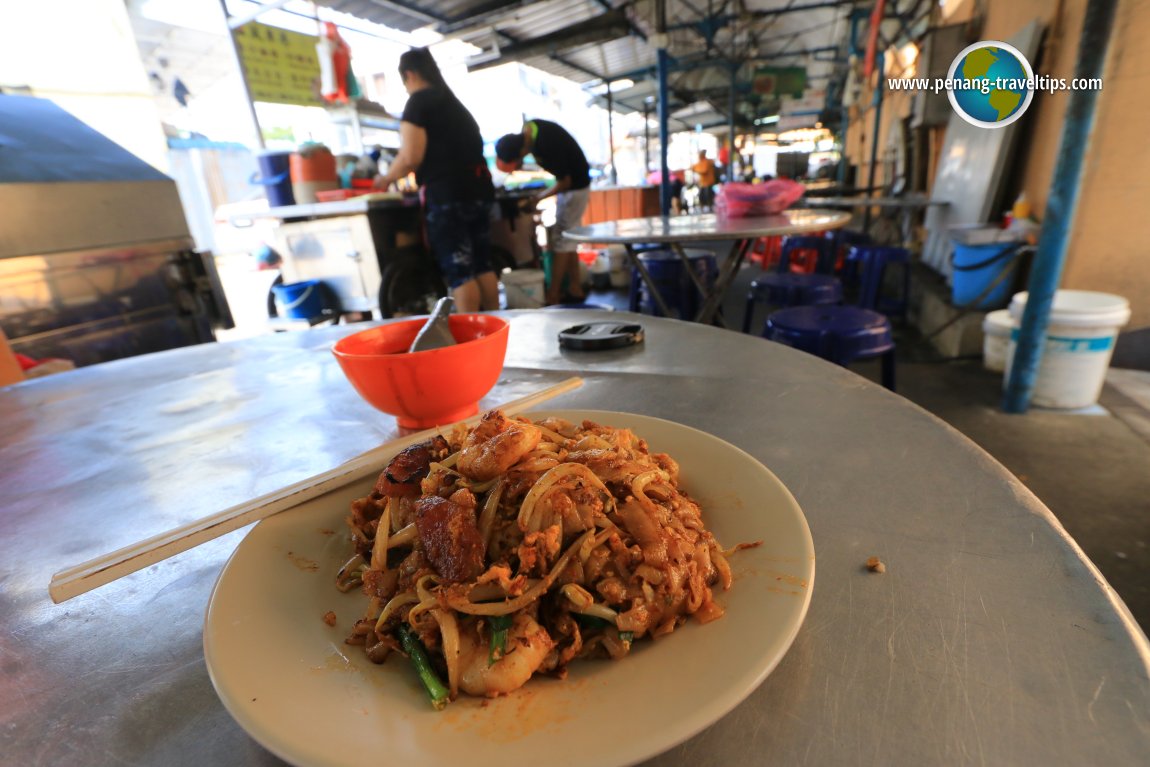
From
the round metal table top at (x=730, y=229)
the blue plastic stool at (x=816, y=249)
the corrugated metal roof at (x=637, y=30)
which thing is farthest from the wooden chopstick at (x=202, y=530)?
the corrugated metal roof at (x=637, y=30)

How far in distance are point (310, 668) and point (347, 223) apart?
5.19 metres

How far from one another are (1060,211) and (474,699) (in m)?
3.71

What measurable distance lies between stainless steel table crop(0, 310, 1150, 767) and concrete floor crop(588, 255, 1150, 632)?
5.67 feet

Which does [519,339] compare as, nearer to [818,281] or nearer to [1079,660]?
[1079,660]

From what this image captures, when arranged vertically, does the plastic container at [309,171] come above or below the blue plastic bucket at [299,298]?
above

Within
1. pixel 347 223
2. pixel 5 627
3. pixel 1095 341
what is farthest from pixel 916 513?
pixel 347 223

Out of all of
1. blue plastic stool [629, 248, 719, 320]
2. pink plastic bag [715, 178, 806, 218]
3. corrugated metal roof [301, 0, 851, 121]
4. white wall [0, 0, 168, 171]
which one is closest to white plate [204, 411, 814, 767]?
pink plastic bag [715, 178, 806, 218]

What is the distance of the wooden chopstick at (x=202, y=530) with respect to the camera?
523 millimetres

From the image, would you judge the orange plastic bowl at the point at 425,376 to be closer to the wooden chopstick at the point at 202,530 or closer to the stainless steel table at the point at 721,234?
the wooden chopstick at the point at 202,530

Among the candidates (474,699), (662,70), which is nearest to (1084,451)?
(474,699)

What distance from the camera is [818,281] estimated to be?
3770 millimetres

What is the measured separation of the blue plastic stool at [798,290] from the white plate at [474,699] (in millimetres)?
3406

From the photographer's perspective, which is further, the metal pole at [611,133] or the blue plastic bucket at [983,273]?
the metal pole at [611,133]

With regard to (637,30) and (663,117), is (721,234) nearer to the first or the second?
(663,117)
